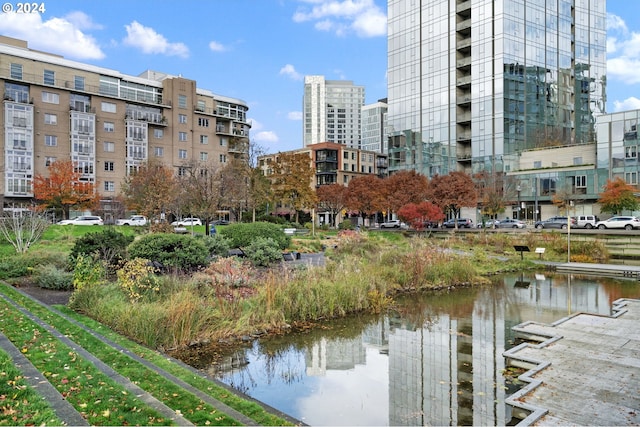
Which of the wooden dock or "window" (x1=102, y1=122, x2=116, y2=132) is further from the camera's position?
"window" (x1=102, y1=122, x2=116, y2=132)

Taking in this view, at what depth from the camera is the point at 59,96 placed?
57.7m

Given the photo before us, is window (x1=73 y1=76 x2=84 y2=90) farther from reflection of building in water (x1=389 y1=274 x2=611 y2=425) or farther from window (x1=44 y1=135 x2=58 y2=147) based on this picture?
reflection of building in water (x1=389 y1=274 x2=611 y2=425)

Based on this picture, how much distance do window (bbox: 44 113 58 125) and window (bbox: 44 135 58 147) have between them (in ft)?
5.48

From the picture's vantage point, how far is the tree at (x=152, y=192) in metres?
27.3

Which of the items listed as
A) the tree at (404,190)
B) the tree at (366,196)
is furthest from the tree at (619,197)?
the tree at (366,196)

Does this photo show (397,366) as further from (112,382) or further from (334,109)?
(334,109)

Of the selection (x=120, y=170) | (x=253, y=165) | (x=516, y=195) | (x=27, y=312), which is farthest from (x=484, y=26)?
(x=27, y=312)

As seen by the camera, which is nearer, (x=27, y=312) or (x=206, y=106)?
(x=27, y=312)

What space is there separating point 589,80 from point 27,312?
3283 inches

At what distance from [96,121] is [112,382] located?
206 ft

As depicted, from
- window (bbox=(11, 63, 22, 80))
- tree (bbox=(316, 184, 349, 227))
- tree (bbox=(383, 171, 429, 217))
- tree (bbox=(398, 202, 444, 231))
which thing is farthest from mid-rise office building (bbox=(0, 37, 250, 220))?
tree (bbox=(398, 202, 444, 231))

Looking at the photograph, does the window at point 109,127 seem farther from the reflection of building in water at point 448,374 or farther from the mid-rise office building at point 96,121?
the reflection of building in water at point 448,374

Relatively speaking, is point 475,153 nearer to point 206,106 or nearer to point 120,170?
point 206,106

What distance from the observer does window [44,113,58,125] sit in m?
56.9
